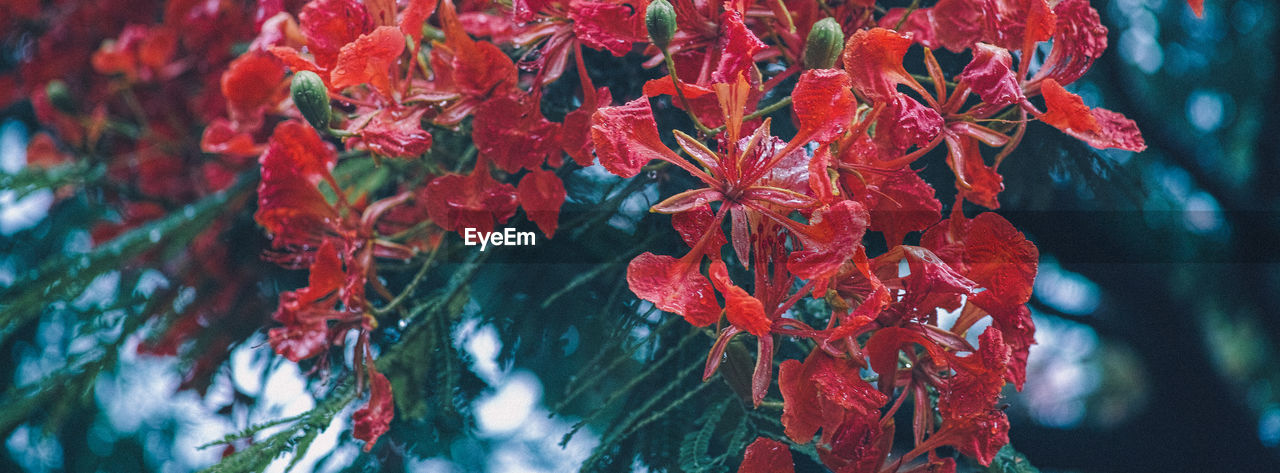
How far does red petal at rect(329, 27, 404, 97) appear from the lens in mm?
548

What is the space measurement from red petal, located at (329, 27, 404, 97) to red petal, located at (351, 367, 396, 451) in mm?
249

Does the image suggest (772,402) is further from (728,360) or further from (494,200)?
(494,200)

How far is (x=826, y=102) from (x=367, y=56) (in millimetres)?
314

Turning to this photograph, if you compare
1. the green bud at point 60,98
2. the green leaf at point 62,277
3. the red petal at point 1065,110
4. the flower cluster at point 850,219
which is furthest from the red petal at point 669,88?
the green bud at point 60,98

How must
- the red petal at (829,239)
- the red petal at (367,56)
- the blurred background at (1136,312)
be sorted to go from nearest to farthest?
the red petal at (829,239)
the red petal at (367,56)
the blurred background at (1136,312)

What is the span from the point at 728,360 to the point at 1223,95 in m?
1.18

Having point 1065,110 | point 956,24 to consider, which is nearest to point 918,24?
point 956,24

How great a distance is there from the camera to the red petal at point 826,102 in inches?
→ 17.6

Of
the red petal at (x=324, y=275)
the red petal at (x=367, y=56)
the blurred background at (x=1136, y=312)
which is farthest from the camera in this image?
the blurred background at (x=1136, y=312)

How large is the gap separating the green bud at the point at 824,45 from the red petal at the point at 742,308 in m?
0.15

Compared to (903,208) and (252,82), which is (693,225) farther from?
(252,82)

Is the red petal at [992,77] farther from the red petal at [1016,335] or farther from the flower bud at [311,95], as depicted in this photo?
the flower bud at [311,95]

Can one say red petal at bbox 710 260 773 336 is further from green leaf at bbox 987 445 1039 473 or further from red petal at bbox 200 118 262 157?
red petal at bbox 200 118 262 157

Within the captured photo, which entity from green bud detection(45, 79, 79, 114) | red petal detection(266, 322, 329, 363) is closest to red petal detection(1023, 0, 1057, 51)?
red petal detection(266, 322, 329, 363)
